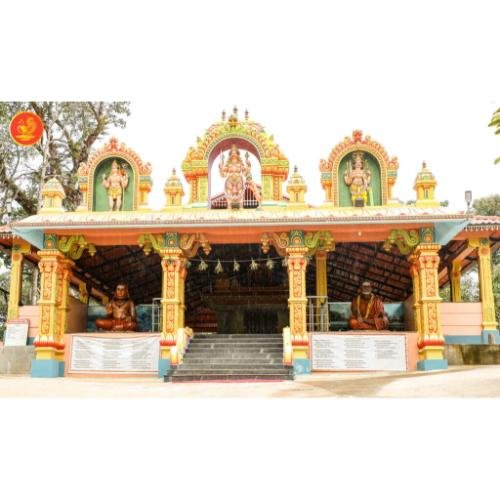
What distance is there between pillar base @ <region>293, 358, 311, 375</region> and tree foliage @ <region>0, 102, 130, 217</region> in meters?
6.00

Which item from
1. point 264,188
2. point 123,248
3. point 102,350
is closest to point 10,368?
point 102,350

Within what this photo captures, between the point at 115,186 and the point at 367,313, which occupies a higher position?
the point at 115,186

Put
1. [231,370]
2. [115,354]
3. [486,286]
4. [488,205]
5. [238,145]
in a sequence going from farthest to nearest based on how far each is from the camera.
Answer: [488,205] → [238,145] → [486,286] → [115,354] → [231,370]

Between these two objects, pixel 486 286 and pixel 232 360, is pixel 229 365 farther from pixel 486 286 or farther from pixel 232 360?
pixel 486 286

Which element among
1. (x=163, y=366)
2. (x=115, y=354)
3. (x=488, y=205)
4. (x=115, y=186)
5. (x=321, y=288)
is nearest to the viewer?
(x=163, y=366)

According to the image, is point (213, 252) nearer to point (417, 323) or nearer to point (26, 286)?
point (417, 323)

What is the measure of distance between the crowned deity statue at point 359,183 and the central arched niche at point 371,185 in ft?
0.24

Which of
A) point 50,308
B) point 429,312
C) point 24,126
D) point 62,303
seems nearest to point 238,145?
point 62,303

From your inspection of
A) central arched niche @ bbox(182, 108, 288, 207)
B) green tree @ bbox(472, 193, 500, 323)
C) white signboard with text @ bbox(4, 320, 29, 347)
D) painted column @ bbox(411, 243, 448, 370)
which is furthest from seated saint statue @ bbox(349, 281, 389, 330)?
green tree @ bbox(472, 193, 500, 323)

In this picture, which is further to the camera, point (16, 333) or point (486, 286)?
point (486, 286)

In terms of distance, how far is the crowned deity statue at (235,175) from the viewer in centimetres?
1494

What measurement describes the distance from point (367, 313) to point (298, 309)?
2.39 metres

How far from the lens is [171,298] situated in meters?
13.7

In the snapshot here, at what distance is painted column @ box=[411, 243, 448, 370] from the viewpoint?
1307 cm
